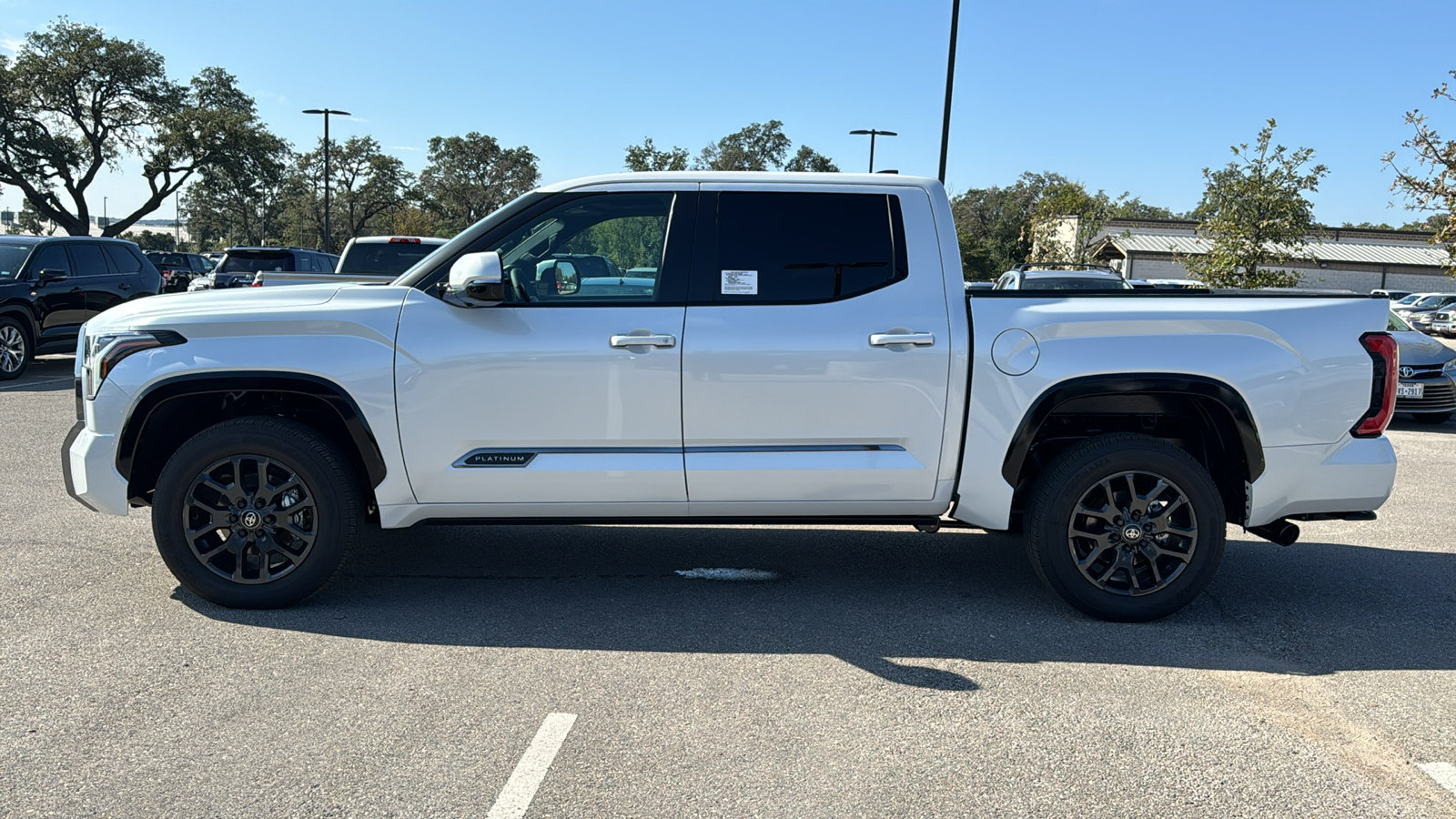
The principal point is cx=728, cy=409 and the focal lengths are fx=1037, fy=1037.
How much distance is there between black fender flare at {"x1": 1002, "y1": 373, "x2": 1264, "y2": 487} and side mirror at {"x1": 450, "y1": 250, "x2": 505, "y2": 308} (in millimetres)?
2332

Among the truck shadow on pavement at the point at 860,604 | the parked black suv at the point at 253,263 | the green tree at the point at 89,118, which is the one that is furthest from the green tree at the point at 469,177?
the truck shadow on pavement at the point at 860,604

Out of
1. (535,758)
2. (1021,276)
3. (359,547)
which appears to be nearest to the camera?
(535,758)

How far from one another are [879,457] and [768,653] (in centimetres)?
99

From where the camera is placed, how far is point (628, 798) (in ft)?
10.0

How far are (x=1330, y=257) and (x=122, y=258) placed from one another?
183 ft

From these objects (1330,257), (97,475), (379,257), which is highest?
(1330,257)

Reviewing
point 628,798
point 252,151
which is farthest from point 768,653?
point 252,151

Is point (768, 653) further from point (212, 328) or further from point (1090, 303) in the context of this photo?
point (212, 328)

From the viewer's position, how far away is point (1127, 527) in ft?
15.0

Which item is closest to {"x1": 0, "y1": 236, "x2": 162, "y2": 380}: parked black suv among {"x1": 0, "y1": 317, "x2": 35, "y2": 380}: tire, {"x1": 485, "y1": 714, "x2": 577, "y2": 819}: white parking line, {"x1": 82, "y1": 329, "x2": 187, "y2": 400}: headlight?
{"x1": 0, "y1": 317, "x2": 35, "y2": 380}: tire

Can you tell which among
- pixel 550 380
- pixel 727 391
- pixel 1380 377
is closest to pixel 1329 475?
pixel 1380 377

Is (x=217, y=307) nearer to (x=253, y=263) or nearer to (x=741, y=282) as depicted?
(x=741, y=282)

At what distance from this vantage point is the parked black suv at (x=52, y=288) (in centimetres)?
1328

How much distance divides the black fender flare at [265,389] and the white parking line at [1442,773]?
4037mm
